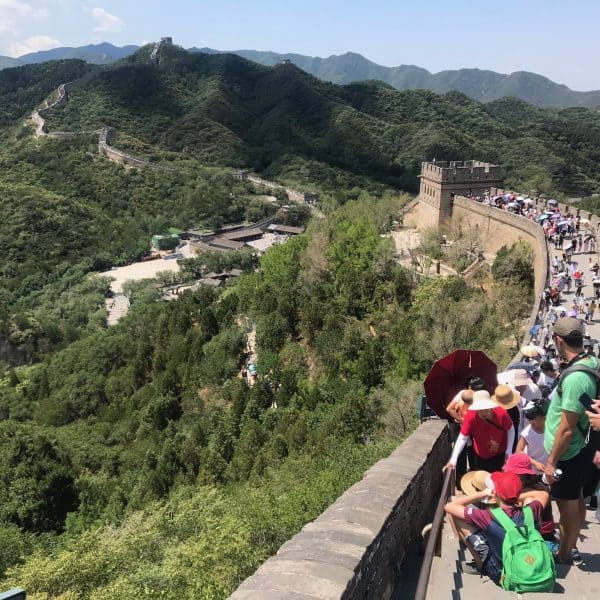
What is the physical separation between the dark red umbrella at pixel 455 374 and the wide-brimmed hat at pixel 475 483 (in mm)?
1521

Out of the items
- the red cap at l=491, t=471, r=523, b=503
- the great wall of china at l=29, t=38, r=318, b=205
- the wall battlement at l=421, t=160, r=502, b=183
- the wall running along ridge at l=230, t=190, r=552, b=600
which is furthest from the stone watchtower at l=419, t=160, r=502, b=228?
the great wall of china at l=29, t=38, r=318, b=205

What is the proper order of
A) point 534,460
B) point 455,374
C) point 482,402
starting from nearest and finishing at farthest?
point 534,460 → point 482,402 → point 455,374

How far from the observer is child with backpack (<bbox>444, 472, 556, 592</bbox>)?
14.7 ft

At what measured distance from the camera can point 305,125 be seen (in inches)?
4911

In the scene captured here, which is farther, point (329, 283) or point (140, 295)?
point (140, 295)

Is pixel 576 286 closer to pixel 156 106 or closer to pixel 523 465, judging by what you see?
pixel 523 465

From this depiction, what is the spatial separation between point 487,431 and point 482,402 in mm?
330

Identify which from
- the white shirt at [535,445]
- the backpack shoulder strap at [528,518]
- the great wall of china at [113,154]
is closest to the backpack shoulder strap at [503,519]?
the backpack shoulder strap at [528,518]

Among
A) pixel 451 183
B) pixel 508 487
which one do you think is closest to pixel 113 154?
pixel 451 183

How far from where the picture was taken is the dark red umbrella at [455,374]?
21.9ft

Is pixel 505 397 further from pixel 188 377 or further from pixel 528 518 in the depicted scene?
pixel 188 377

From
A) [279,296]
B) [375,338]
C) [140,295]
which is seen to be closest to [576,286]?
[375,338]

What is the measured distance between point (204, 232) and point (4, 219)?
80.6 ft

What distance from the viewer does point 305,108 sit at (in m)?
130
